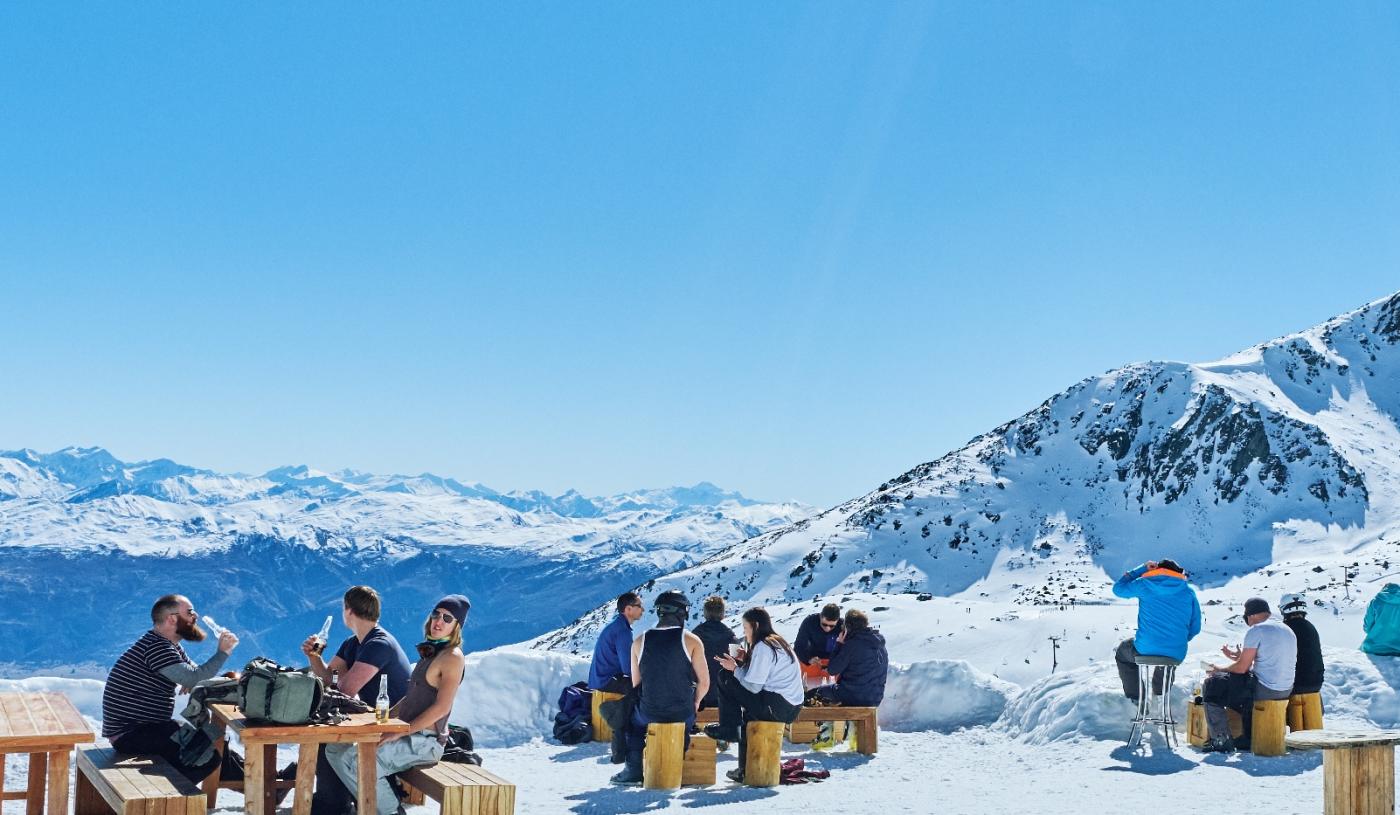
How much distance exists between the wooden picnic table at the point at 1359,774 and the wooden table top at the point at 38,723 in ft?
26.1

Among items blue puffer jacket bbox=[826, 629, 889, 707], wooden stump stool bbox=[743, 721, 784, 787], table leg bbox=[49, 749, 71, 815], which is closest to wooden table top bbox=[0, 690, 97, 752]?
table leg bbox=[49, 749, 71, 815]

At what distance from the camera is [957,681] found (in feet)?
49.9

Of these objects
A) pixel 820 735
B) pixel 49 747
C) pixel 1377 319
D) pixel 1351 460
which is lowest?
pixel 820 735

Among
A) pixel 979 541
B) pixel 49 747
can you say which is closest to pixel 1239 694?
pixel 49 747

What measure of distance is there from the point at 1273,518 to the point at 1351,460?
907cm

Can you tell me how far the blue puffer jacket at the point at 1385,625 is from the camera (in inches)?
554

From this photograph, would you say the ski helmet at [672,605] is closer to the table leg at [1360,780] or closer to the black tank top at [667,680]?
the black tank top at [667,680]

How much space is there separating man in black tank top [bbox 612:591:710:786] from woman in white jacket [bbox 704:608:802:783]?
59 cm

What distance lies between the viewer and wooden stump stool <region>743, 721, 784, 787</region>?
11.1 metres

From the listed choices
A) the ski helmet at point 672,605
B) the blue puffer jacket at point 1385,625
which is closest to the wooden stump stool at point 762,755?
the ski helmet at point 672,605

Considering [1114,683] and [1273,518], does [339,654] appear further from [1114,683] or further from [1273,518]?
[1273,518]

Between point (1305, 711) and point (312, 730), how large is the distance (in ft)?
33.8

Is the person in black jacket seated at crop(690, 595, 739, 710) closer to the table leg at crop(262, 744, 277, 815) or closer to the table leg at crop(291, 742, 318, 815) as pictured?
the table leg at crop(262, 744, 277, 815)

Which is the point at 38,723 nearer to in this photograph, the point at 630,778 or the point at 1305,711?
the point at 630,778
